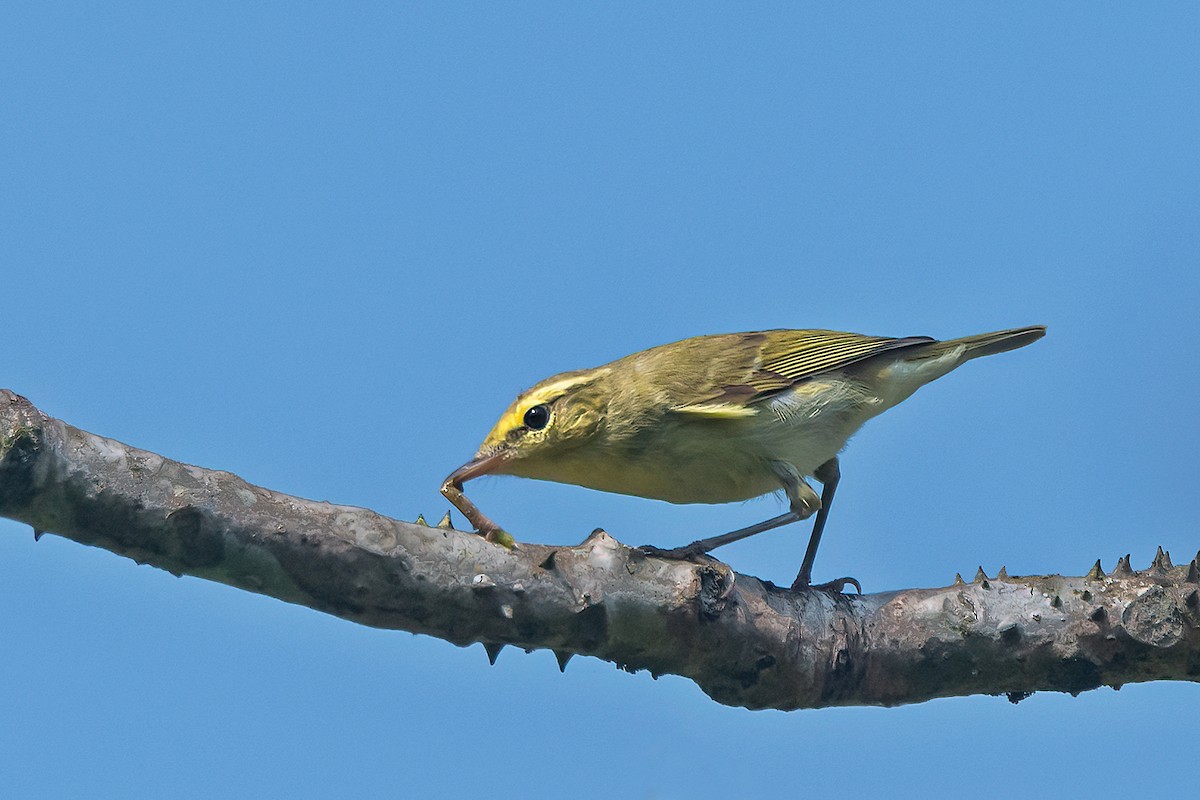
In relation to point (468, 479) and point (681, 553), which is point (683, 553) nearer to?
point (681, 553)

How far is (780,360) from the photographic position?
7531 mm

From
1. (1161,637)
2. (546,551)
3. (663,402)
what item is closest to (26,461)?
(546,551)

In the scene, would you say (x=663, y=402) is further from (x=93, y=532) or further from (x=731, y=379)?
(x=93, y=532)

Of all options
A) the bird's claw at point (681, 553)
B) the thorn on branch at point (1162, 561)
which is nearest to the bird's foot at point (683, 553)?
the bird's claw at point (681, 553)

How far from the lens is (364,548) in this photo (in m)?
4.34

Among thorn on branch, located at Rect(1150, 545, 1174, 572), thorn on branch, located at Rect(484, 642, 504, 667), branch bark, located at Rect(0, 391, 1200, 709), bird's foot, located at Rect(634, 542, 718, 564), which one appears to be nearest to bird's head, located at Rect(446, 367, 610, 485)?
bird's foot, located at Rect(634, 542, 718, 564)

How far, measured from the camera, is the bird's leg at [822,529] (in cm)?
695

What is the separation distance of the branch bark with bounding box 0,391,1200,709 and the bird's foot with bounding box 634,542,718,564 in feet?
0.69

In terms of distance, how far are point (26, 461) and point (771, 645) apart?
127 inches

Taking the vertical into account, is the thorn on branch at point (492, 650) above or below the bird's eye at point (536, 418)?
below

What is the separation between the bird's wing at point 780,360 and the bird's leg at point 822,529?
69 cm

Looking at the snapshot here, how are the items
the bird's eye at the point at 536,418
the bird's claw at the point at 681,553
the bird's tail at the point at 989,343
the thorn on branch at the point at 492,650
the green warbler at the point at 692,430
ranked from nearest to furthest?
the thorn on branch at the point at 492,650, the bird's claw at the point at 681,553, the green warbler at the point at 692,430, the bird's eye at the point at 536,418, the bird's tail at the point at 989,343

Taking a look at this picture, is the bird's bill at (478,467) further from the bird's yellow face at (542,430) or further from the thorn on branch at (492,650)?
the thorn on branch at (492,650)

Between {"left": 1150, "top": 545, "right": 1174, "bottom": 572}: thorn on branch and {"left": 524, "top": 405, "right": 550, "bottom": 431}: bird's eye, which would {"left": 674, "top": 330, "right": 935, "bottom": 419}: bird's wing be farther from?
{"left": 1150, "top": 545, "right": 1174, "bottom": 572}: thorn on branch
